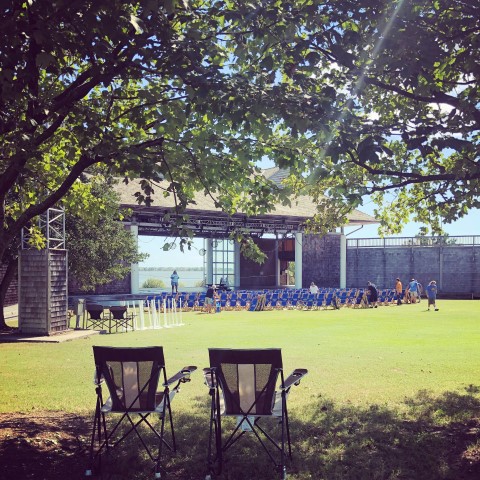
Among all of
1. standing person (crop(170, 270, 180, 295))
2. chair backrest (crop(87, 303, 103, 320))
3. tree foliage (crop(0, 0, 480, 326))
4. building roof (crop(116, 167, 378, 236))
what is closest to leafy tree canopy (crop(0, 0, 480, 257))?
tree foliage (crop(0, 0, 480, 326))

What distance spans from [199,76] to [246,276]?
33614 mm

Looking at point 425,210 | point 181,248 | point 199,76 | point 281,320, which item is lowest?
point 281,320

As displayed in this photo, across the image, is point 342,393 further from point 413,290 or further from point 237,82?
point 413,290

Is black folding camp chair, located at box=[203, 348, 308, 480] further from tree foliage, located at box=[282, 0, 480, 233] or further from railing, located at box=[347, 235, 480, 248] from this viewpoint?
railing, located at box=[347, 235, 480, 248]

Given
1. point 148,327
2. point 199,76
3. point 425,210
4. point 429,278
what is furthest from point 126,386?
point 429,278

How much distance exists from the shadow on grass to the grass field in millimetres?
16

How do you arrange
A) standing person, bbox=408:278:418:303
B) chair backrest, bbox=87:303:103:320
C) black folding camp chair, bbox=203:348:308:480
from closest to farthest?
black folding camp chair, bbox=203:348:308:480
chair backrest, bbox=87:303:103:320
standing person, bbox=408:278:418:303

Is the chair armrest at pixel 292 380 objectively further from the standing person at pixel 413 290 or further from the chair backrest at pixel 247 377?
the standing person at pixel 413 290

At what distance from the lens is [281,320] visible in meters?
18.3

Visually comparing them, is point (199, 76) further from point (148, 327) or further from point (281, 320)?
point (281, 320)

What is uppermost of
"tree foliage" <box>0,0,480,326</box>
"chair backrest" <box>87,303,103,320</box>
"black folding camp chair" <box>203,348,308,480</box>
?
"tree foliage" <box>0,0,480,326</box>

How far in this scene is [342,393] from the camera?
707 cm

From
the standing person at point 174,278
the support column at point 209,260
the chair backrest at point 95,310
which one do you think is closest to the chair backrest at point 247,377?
the chair backrest at point 95,310

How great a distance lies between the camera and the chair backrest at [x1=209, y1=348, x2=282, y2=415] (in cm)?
431
